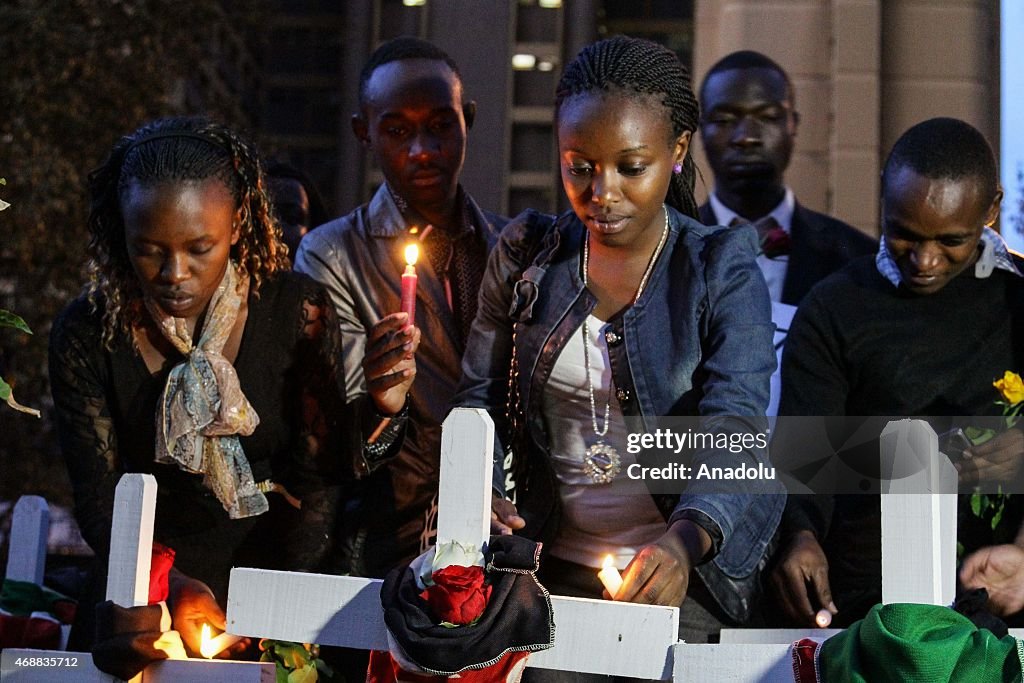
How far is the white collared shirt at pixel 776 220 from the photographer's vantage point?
5148 millimetres

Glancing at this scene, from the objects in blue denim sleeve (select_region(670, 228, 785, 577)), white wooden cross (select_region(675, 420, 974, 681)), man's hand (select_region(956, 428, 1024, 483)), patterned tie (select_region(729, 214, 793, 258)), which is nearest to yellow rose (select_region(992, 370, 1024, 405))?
man's hand (select_region(956, 428, 1024, 483))

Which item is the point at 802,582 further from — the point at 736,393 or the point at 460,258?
the point at 460,258

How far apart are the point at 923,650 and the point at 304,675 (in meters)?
1.44

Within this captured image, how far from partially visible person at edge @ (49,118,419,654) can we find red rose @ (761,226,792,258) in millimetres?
1761

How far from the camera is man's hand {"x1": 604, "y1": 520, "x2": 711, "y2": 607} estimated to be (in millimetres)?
2824

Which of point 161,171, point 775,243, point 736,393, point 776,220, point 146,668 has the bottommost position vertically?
point 146,668

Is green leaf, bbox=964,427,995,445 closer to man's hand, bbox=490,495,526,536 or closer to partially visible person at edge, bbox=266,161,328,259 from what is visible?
man's hand, bbox=490,495,526,536

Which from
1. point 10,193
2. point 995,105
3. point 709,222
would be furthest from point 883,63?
point 10,193

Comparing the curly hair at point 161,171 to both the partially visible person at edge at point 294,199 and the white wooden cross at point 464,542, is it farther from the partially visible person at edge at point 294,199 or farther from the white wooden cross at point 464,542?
the partially visible person at edge at point 294,199

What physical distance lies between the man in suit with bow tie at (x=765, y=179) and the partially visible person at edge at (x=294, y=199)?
154cm

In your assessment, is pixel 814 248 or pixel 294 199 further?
pixel 294 199

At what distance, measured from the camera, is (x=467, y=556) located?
8.64 feet

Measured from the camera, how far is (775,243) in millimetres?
5199

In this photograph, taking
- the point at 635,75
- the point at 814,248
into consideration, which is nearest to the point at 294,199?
the point at 814,248
